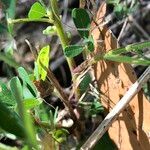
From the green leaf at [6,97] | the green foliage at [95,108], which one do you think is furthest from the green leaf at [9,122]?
the green foliage at [95,108]

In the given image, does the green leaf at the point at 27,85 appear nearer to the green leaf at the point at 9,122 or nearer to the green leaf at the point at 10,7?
the green leaf at the point at 10,7

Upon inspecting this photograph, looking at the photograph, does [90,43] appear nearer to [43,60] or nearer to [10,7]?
[43,60]

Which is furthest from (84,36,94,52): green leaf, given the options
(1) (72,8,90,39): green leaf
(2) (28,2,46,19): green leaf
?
(2) (28,2,46,19): green leaf

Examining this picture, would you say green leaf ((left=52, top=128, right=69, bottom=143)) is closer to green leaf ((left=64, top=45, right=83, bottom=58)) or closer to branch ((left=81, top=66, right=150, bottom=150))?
branch ((left=81, top=66, right=150, bottom=150))

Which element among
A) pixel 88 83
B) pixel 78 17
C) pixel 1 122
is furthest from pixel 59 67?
pixel 1 122

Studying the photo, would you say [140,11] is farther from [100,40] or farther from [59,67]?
[100,40]
